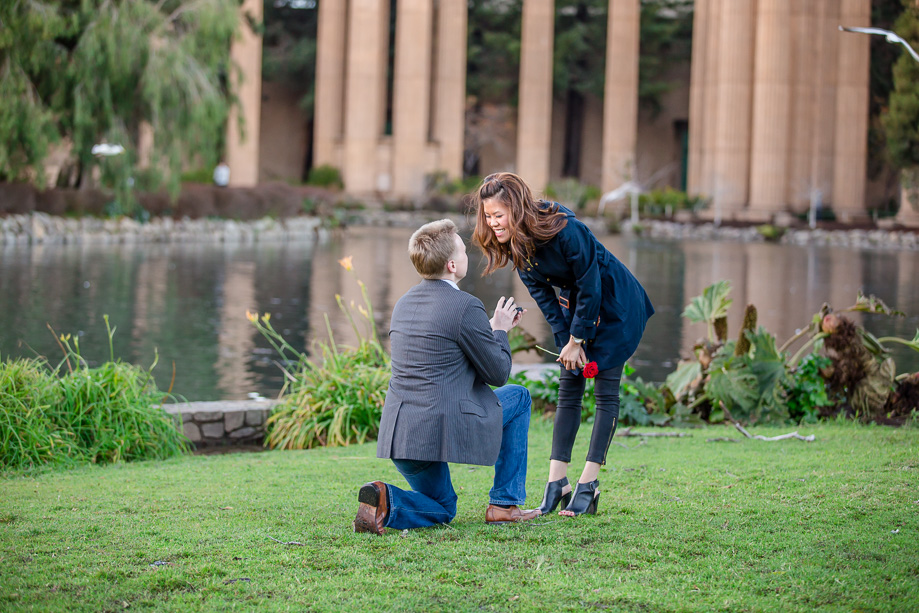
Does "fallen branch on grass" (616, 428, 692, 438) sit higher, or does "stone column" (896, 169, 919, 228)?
"stone column" (896, 169, 919, 228)

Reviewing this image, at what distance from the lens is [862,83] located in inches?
1812

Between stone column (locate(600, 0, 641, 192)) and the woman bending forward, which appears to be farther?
stone column (locate(600, 0, 641, 192))

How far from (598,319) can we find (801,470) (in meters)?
1.83

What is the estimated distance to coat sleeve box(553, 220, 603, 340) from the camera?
4620 millimetres

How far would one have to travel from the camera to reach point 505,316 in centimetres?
457

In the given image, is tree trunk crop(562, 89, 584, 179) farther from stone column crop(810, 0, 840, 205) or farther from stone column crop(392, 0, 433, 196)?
stone column crop(810, 0, 840, 205)

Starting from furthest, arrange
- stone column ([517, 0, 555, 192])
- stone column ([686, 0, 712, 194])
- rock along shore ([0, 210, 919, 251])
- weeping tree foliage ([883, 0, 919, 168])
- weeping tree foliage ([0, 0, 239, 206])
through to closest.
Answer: stone column ([686, 0, 712, 194])
stone column ([517, 0, 555, 192])
weeping tree foliage ([883, 0, 919, 168])
rock along shore ([0, 210, 919, 251])
weeping tree foliage ([0, 0, 239, 206])

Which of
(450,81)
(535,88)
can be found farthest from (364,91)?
(535,88)

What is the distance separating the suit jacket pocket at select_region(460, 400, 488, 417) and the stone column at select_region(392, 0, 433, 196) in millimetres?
46396

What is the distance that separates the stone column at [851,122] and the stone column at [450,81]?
58.0 ft

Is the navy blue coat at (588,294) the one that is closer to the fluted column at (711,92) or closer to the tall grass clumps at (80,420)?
the tall grass clumps at (80,420)

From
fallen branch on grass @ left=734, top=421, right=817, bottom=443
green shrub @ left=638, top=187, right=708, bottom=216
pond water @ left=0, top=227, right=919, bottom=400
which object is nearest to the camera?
fallen branch on grass @ left=734, top=421, right=817, bottom=443

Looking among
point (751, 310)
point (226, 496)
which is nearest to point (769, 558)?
point (226, 496)

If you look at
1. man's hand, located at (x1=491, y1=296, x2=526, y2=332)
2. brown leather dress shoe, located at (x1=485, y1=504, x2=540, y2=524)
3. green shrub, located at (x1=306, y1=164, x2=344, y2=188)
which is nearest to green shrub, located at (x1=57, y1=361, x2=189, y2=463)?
brown leather dress shoe, located at (x1=485, y1=504, x2=540, y2=524)
